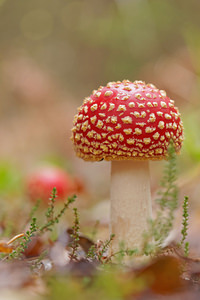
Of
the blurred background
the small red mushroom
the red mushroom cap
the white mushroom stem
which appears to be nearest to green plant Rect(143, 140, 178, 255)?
the red mushroom cap

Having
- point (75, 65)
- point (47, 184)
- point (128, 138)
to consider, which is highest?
point (75, 65)

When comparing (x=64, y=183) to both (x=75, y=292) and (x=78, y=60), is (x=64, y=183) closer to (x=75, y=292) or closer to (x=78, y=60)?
(x=75, y=292)

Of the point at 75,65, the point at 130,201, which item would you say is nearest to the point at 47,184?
the point at 130,201

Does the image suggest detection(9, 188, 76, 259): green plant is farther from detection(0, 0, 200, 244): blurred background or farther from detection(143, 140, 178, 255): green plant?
detection(0, 0, 200, 244): blurred background

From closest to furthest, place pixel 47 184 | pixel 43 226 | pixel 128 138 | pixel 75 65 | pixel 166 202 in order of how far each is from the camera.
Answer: pixel 166 202 < pixel 43 226 < pixel 128 138 < pixel 47 184 < pixel 75 65

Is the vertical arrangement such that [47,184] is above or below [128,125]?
below

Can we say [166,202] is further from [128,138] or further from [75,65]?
[75,65]

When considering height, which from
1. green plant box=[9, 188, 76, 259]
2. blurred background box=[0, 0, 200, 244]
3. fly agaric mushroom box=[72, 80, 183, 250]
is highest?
blurred background box=[0, 0, 200, 244]

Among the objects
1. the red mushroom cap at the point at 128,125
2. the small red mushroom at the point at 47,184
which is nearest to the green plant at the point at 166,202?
the red mushroom cap at the point at 128,125
